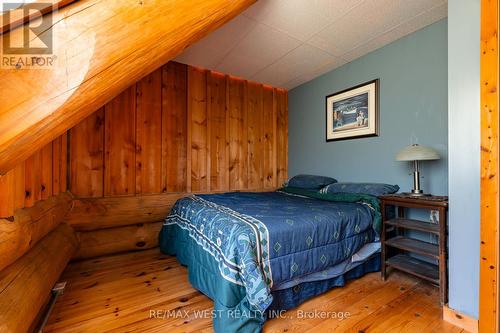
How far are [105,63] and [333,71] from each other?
2.97 m

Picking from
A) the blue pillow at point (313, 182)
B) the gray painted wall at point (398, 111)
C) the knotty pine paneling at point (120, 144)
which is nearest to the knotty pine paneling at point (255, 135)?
the blue pillow at point (313, 182)

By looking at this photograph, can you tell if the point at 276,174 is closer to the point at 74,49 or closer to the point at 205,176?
the point at 205,176

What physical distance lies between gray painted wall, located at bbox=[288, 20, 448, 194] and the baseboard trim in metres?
1.04

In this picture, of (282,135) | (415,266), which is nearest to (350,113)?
(282,135)

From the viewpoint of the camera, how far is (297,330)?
4.31ft

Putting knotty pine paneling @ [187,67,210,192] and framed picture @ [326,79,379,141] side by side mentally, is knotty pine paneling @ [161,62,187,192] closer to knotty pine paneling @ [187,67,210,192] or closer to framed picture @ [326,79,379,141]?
knotty pine paneling @ [187,67,210,192]

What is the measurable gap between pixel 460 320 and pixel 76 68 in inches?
95.6

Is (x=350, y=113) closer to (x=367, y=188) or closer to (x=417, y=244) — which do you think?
(x=367, y=188)

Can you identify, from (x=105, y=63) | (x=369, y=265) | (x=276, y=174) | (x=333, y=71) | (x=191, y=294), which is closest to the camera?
(x=105, y=63)

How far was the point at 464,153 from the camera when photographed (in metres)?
1.31

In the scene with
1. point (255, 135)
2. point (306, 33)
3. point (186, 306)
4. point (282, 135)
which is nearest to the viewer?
point (186, 306)

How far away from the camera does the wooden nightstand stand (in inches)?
61.6

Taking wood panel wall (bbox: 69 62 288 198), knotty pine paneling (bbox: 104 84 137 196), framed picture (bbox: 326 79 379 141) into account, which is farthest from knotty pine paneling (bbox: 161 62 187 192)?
framed picture (bbox: 326 79 379 141)

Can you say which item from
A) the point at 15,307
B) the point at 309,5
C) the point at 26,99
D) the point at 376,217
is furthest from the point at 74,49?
the point at 376,217
